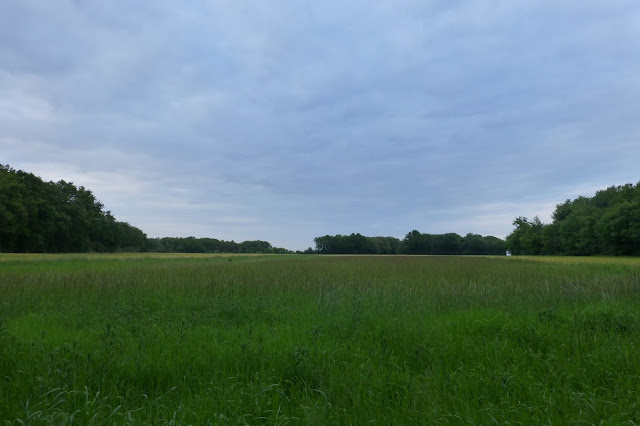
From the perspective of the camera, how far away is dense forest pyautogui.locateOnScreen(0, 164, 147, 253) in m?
50.3

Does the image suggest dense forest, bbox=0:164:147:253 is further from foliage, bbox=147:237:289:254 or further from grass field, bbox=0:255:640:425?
grass field, bbox=0:255:640:425

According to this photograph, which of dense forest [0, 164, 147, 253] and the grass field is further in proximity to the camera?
dense forest [0, 164, 147, 253]

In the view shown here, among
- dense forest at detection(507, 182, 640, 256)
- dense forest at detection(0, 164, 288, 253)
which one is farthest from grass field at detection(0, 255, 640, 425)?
dense forest at detection(0, 164, 288, 253)

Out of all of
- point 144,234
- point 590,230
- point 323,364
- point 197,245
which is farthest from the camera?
point 197,245

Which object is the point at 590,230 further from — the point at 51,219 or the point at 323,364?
the point at 51,219

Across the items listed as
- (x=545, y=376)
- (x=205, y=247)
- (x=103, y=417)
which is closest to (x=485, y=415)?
(x=545, y=376)

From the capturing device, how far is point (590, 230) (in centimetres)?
5941

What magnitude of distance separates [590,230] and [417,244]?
56.7m

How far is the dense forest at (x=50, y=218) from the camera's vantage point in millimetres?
50344

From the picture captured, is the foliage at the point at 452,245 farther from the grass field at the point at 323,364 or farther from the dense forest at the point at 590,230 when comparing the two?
the grass field at the point at 323,364

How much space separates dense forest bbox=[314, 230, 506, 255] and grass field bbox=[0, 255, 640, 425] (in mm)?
108196

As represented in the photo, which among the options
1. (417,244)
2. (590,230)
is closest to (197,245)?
(417,244)

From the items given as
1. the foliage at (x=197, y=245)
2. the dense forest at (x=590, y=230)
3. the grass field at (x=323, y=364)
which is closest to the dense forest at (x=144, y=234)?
the dense forest at (x=590, y=230)

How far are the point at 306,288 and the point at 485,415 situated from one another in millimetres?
7936
